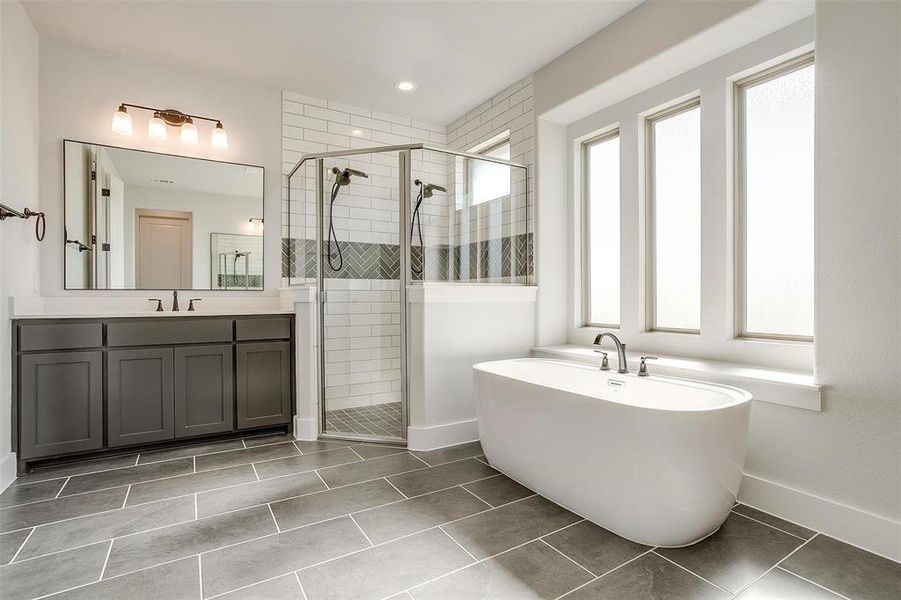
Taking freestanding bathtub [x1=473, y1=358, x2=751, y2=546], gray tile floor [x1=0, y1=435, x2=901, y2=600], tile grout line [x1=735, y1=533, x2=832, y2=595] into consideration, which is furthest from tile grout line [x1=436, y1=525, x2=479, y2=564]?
tile grout line [x1=735, y1=533, x2=832, y2=595]

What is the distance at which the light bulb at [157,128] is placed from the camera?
327 centimetres

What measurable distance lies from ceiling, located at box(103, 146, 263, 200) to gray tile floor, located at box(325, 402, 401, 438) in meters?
1.82

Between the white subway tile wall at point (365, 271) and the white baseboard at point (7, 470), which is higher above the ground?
the white subway tile wall at point (365, 271)

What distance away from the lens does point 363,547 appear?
1.84 meters

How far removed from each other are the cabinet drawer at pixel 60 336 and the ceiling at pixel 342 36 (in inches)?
72.3

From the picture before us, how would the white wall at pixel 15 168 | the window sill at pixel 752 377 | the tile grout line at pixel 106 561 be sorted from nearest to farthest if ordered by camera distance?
the tile grout line at pixel 106 561 → the window sill at pixel 752 377 → the white wall at pixel 15 168

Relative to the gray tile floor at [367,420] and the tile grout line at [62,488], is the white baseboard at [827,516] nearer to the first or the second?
the gray tile floor at [367,420]

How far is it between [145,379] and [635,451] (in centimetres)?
286

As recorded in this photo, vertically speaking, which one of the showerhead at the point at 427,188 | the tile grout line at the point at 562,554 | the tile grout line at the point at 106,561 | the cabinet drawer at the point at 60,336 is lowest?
the tile grout line at the point at 562,554

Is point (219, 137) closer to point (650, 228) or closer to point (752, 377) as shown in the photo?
point (650, 228)

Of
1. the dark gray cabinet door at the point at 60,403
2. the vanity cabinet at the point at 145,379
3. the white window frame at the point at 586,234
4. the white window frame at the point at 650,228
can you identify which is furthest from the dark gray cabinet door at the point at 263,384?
the white window frame at the point at 650,228

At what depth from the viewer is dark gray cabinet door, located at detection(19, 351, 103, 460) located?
8.57 feet

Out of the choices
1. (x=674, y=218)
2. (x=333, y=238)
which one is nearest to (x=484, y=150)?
(x=333, y=238)

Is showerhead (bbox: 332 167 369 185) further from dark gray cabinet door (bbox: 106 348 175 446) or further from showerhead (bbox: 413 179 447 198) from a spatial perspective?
dark gray cabinet door (bbox: 106 348 175 446)
